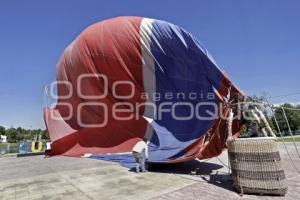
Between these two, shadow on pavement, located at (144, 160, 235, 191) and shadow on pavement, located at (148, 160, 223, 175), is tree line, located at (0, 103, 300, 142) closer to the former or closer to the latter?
shadow on pavement, located at (144, 160, 235, 191)

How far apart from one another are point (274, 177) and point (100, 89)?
6.28m

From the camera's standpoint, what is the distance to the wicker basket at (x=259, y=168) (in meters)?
5.31

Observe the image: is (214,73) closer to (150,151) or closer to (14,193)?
(150,151)

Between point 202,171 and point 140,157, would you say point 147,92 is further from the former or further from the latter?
point 202,171

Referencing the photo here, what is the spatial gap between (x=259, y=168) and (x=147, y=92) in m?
4.55

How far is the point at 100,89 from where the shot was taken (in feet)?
32.1

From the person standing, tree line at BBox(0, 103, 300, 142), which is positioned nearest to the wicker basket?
tree line at BBox(0, 103, 300, 142)

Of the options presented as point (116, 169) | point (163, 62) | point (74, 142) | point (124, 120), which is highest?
point (163, 62)

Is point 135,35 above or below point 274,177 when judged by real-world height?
above

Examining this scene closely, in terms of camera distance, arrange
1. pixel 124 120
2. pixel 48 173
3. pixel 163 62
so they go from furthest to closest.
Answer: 1. pixel 124 120
2. pixel 163 62
3. pixel 48 173

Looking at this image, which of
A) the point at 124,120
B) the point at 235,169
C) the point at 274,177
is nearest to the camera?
the point at 274,177

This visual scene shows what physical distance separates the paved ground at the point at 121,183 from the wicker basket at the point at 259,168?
186mm

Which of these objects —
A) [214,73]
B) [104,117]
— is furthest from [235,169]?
[104,117]

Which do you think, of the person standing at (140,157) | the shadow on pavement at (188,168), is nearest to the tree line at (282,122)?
the shadow on pavement at (188,168)
